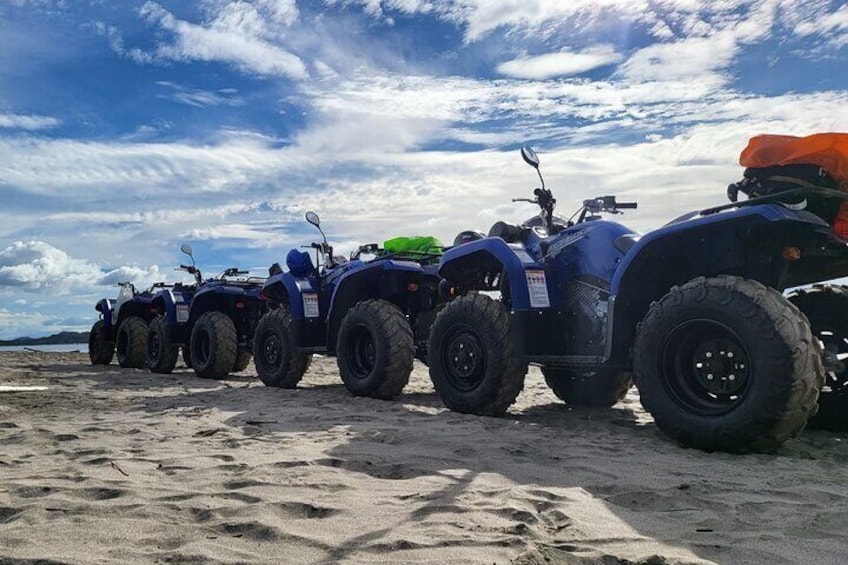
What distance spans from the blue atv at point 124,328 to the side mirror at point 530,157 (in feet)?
32.7

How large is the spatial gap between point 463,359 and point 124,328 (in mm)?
10504

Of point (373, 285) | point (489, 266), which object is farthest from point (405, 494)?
point (373, 285)

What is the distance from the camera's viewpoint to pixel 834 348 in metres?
5.24

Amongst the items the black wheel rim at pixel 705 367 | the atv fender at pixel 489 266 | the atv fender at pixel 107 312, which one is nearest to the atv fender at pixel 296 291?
the atv fender at pixel 489 266

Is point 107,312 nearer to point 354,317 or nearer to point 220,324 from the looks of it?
point 220,324

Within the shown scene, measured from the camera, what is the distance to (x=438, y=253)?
8531 mm

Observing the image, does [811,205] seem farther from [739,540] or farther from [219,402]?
[219,402]

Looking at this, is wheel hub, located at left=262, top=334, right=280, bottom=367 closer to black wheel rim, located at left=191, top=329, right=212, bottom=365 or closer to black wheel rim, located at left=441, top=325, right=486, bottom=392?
black wheel rim, located at left=191, top=329, right=212, bottom=365

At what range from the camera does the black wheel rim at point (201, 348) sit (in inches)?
440

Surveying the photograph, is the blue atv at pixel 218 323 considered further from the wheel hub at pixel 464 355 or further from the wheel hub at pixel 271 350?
the wheel hub at pixel 464 355

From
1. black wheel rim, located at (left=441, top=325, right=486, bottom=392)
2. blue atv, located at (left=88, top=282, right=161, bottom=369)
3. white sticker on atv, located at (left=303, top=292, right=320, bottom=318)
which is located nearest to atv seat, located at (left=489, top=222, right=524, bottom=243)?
black wheel rim, located at (left=441, top=325, right=486, bottom=392)

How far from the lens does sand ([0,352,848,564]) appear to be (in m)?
2.41

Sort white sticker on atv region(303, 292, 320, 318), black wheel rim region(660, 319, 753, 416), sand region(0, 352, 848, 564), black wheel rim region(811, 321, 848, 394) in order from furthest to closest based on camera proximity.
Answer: white sticker on atv region(303, 292, 320, 318) < black wheel rim region(811, 321, 848, 394) < black wheel rim region(660, 319, 753, 416) < sand region(0, 352, 848, 564)

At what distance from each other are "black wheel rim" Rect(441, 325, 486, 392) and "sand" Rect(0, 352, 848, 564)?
53 cm
